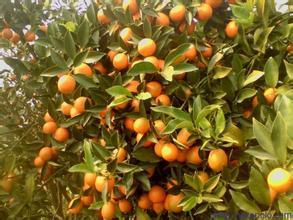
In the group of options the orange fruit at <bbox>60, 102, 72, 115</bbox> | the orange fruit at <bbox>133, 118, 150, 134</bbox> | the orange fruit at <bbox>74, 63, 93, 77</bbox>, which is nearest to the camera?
the orange fruit at <bbox>133, 118, 150, 134</bbox>

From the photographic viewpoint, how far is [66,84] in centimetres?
126

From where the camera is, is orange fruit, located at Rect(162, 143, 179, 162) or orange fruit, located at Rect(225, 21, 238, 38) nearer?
orange fruit, located at Rect(162, 143, 179, 162)

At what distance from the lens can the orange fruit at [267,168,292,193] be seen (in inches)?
32.0

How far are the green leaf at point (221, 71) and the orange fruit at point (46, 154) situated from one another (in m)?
0.71

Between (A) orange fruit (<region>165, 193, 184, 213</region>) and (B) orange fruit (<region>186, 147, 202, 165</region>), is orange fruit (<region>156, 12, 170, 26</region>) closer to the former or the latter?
(B) orange fruit (<region>186, 147, 202, 165</region>)

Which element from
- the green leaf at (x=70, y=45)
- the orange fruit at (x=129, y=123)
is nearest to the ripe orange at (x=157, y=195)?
the orange fruit at (x=129, y=123)

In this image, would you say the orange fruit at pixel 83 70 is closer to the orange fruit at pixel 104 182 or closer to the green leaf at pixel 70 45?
the green leaf at pixel 70 45

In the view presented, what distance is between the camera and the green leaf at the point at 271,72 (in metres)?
1.10

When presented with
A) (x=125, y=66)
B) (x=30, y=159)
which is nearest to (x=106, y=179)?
(x=125, y=66)

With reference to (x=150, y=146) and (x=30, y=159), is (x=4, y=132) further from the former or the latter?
(x=150, y=146)

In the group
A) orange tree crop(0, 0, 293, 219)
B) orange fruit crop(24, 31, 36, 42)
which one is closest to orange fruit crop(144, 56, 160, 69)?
orange tree crop(0, 0, 293, 219)

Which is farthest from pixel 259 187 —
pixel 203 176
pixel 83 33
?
pixel 83 33

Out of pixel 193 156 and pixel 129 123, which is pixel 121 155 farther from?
pixel 193 156

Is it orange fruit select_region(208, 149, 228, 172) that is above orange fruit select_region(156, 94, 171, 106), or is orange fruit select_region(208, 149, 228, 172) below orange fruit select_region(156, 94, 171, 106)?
below
